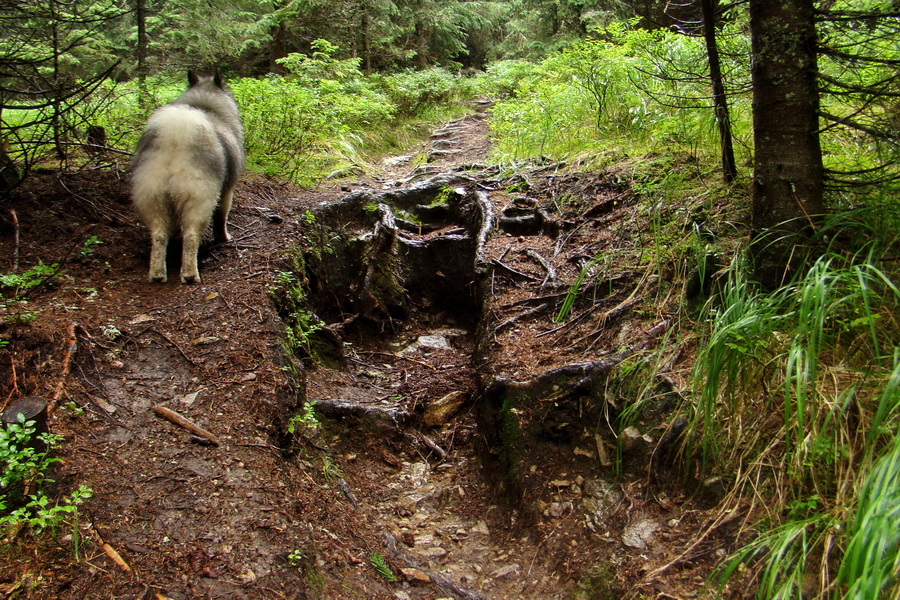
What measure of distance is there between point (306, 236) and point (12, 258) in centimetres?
231

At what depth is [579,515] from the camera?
2684mm

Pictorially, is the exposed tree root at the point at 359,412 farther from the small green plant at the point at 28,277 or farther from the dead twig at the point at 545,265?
the small green plant at the point at 28,277

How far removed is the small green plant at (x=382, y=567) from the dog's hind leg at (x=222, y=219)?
339cm

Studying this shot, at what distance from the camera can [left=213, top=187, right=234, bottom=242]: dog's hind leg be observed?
453 cm

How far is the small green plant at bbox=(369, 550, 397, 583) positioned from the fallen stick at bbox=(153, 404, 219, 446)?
1.03 m

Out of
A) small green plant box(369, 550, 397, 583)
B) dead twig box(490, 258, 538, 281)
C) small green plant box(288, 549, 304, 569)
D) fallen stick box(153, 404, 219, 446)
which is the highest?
dead twig box(490, 258, 538, 281)

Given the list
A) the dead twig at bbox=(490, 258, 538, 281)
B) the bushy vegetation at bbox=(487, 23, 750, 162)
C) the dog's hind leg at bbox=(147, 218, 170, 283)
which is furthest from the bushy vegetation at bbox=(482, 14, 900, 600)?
the dog's hind leg at bbox=(147, 218, 170, 283)

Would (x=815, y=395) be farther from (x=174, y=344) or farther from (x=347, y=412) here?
(x=174, y=344)

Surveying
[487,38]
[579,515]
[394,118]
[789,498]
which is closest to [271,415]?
[579,515]

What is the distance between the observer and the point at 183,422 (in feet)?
8.52

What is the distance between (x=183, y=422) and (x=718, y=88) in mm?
4115

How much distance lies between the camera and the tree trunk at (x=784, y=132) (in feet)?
8.02

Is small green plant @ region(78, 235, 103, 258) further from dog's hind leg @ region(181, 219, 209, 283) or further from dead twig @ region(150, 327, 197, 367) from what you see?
dead twig @ region(150, 327, 197, 367)

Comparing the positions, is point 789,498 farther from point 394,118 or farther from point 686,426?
point 394,118
